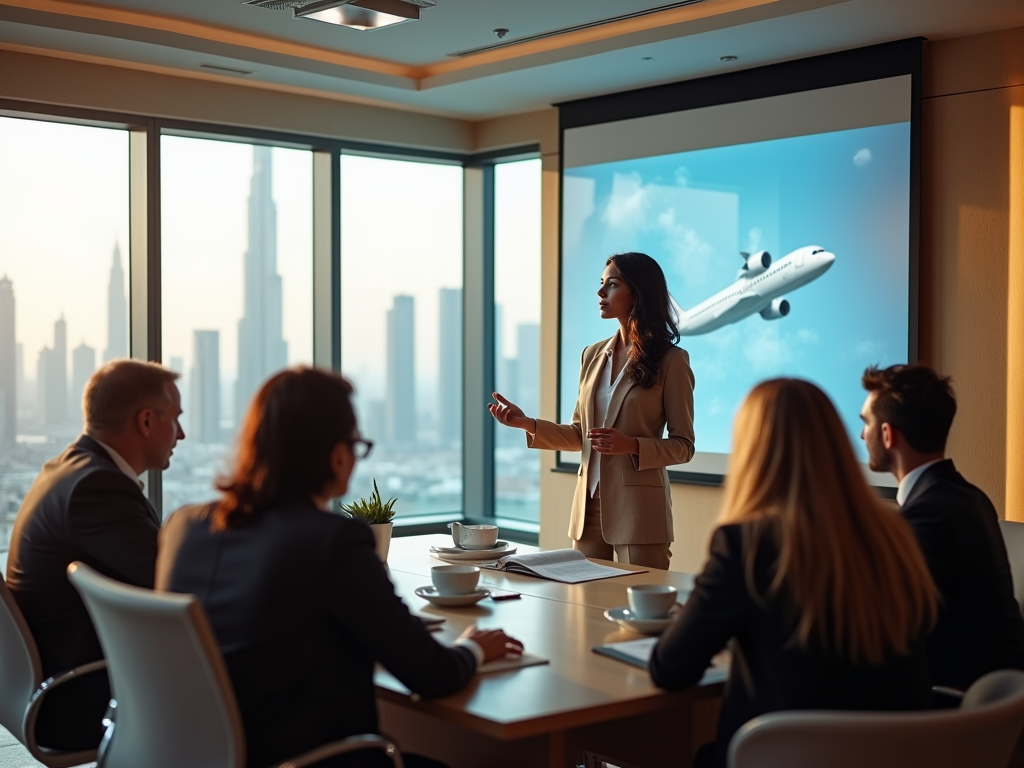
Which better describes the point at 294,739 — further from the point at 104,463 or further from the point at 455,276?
the point at 455,276

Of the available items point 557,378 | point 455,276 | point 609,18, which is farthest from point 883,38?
point 455,276

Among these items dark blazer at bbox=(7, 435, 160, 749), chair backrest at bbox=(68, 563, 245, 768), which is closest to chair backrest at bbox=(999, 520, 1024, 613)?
chair backrest at bbox=(68, 563, 245, 768)

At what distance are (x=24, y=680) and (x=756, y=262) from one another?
3.79 m

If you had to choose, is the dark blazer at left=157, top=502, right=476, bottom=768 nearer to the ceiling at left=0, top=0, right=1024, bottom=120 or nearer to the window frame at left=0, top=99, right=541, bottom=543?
the ceiling at left=0, top=0, right=1024, bottom=120

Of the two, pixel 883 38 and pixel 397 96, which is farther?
pixel 397 96

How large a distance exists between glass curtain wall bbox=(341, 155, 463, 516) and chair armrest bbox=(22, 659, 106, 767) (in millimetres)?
4025

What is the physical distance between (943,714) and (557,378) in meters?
4.73

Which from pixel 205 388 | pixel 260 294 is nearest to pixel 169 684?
pixel 205 388

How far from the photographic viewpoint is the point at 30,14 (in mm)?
4727

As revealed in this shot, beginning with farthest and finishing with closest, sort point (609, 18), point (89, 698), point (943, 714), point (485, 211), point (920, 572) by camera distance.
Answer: point (485, 211), point (609, 18), point (89, 698), point (920, 572), point (943, 714)

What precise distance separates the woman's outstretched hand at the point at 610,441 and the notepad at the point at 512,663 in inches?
57.0

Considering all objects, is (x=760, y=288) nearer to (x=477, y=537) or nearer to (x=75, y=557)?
(x=477, y=537)

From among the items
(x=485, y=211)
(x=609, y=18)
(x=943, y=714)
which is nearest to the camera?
(x=943, y=714)

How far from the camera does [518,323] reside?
22.8ft
